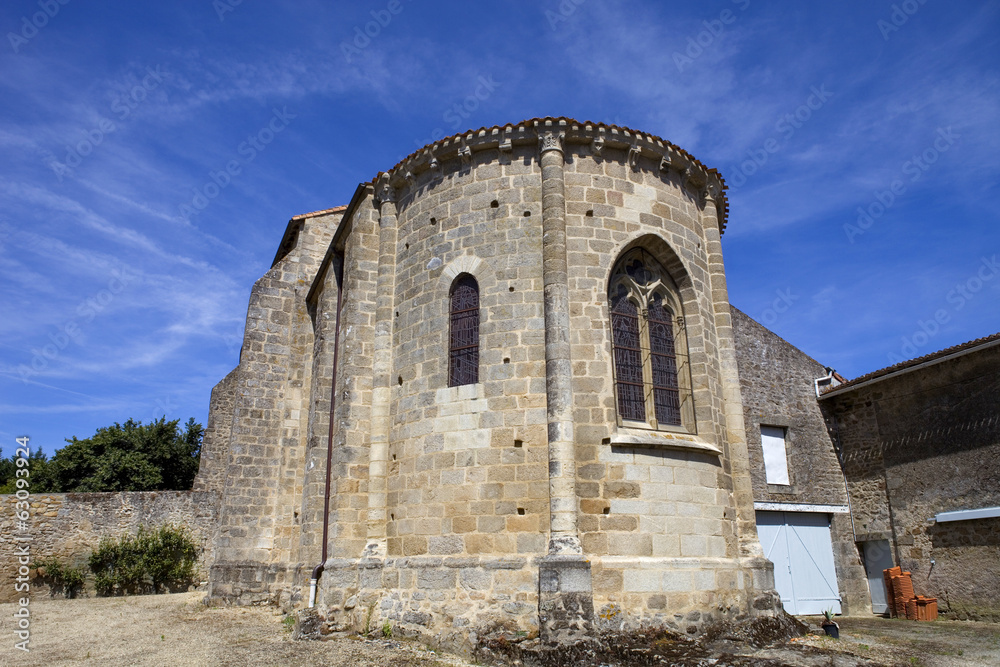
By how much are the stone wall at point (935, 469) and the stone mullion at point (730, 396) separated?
5.75 meters

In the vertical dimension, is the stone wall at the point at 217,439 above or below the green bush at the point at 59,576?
above

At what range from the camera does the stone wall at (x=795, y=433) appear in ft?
46.6

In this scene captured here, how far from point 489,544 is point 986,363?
34.3ft

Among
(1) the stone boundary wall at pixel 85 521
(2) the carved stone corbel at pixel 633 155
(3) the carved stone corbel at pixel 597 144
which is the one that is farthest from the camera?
(1) the stone boundary wall at pixel 85 521

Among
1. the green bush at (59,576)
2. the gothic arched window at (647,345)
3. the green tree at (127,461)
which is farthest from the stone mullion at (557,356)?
the green tree at (127,461)

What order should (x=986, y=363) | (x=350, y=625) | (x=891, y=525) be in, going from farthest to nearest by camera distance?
(x=891, y=525) → (x=986, y=363) → (x=350, y=625)

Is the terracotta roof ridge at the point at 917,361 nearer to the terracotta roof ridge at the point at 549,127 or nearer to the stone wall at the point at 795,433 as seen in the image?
the stone wall at the point at 795,433

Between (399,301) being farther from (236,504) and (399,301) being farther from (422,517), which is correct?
(236,504)

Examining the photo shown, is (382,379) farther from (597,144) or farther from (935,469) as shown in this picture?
(935,469)

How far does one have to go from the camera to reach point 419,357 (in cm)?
934

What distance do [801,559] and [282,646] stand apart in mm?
10864

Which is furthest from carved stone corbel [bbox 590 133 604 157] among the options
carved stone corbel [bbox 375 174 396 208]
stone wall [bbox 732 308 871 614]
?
stone wall [bbox 732 308 871 614]

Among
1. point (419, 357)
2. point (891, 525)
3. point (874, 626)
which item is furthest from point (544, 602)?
point (891, 525)

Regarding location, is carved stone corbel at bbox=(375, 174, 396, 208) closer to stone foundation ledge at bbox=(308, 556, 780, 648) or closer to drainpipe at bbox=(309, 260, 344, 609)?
drainpipe at bbox=(309, 260, 344, 609)
